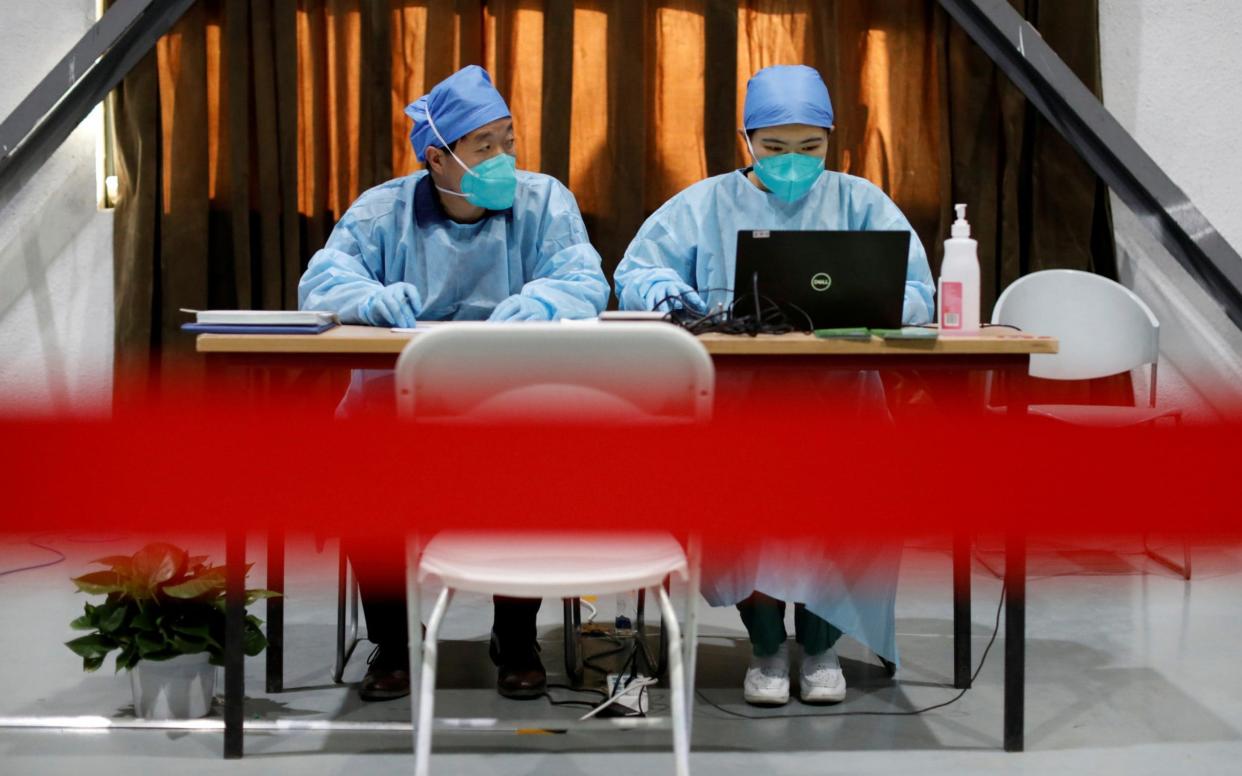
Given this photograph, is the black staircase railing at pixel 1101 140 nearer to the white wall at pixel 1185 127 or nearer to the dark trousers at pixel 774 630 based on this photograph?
the white wall at pixel 1185 127

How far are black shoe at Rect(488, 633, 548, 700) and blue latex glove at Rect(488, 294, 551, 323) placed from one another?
663 mm

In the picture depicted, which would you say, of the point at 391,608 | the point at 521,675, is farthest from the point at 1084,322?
the point at 391,608

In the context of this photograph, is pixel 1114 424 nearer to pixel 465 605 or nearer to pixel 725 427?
pixel 725 427

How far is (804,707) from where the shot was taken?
2.50 m

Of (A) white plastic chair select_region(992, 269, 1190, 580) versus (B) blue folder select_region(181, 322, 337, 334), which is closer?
(B) blue folder select_region(181, 322, 337, 334)

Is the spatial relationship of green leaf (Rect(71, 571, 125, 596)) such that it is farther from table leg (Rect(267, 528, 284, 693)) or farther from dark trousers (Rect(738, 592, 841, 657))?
dark trousers (Rect(738, 592, 841, 657))

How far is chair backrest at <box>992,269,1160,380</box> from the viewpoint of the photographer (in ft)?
12.1

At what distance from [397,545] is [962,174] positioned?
7.51 ft

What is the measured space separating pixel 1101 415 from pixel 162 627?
2346 mm

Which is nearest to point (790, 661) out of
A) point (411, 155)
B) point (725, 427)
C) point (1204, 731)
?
point (725, 427)

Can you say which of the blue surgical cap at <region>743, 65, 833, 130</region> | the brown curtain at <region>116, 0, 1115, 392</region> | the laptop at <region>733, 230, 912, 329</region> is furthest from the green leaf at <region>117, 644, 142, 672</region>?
the brown curtain at <region>116, 0, 1115, 392</region>

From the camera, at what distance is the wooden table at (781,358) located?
209cm

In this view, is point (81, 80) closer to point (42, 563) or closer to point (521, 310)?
point (42, 563)

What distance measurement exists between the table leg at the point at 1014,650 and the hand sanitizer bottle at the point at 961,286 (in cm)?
38
